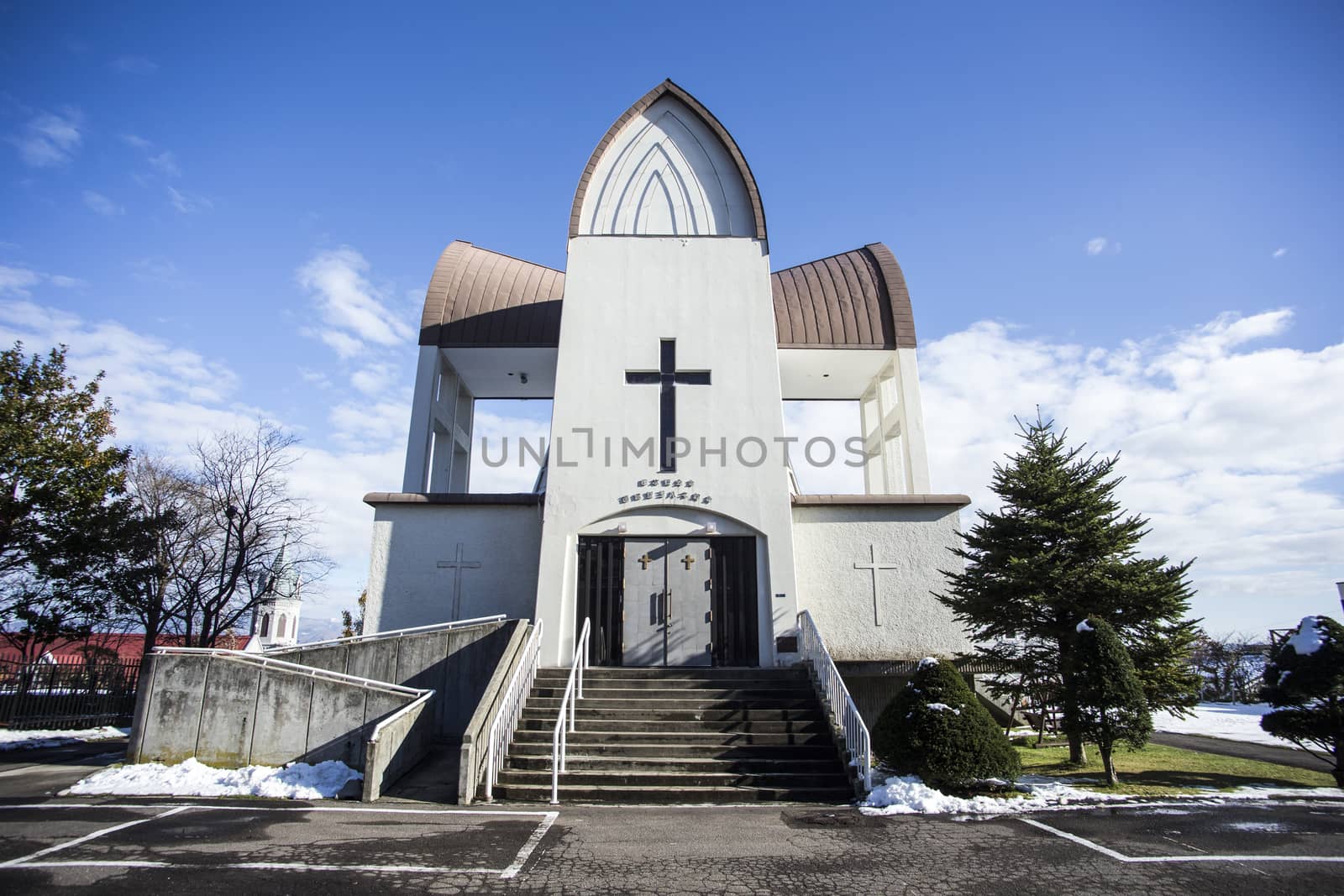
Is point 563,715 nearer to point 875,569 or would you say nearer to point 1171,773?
point 875,569

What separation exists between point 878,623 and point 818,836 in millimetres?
7387

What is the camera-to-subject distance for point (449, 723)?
38.9ft

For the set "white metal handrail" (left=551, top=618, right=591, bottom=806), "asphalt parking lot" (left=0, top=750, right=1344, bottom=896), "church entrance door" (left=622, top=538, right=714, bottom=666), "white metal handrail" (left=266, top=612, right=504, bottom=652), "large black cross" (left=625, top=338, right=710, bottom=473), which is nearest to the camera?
"asphalt parking lot" (left=0, top=750, right=1344, bottom=896)

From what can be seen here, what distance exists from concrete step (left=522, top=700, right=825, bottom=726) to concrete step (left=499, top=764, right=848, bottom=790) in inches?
52.6

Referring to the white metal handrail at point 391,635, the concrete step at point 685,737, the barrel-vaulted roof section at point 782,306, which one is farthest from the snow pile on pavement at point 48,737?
the barrel-vaulted roof section at point 782,306

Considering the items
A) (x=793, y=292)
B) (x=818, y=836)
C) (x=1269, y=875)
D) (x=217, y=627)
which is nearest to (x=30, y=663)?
(x=217, y=627)

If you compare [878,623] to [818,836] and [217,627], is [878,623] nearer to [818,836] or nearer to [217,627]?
[818,836]

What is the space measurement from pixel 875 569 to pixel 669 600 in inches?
165

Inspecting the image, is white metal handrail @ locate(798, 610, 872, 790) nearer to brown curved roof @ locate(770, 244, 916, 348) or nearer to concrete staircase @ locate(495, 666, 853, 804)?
concrete staircase @ locate(495, 666, 853, 804)

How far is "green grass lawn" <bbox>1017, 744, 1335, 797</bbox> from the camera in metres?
9.00

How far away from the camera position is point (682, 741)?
31.5 ft

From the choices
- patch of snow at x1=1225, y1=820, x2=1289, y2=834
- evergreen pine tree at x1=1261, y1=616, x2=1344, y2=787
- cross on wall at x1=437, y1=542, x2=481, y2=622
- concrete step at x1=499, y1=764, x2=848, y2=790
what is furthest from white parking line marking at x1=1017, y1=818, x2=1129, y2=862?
cross on wall at x1=437, y1=542, x2=481, y2=622

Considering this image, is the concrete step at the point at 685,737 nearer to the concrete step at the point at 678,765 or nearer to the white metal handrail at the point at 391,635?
the concrete step at the point at 678,765

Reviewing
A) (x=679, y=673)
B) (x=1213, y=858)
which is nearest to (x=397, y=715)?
(x=679, y=673)
